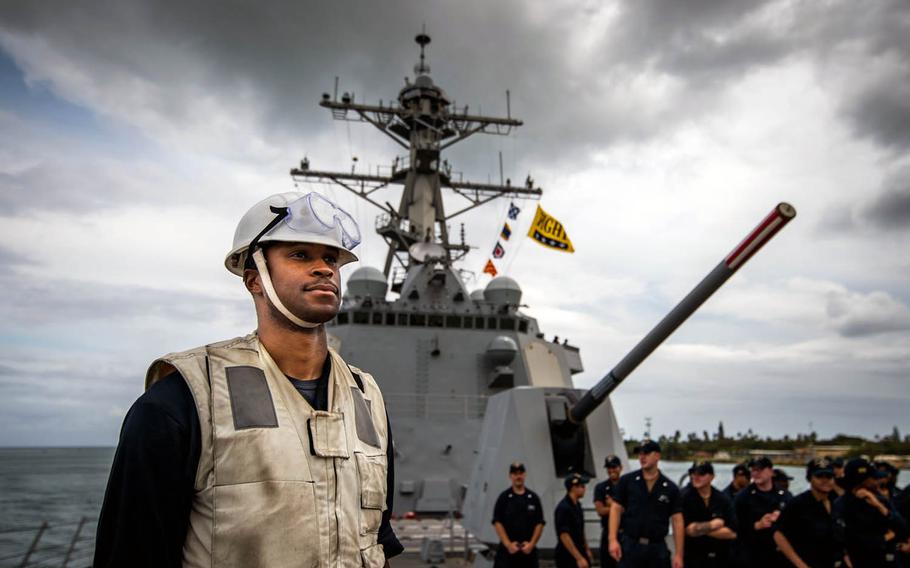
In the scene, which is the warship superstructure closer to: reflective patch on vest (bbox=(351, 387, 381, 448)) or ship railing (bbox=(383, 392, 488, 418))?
ship railing (bbox=(383, 392, 488, 418))

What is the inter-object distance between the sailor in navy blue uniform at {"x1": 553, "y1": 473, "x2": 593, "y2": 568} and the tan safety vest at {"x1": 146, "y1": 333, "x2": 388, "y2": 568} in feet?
11.4

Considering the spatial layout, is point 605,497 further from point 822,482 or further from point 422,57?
point 422,57

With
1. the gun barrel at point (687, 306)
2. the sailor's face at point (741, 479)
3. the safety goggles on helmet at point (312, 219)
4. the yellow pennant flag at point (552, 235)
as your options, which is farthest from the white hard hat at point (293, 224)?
the yellow pennant flag at point (552, 235)

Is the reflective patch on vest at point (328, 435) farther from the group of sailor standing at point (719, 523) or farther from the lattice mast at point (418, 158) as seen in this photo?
the lattice mast at point (418, 158)

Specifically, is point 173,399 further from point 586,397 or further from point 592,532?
point 592,532

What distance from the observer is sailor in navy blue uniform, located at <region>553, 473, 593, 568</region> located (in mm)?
4371

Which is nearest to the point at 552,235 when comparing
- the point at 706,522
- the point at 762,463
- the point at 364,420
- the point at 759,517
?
the point at 762,463

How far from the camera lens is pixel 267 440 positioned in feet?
3.69

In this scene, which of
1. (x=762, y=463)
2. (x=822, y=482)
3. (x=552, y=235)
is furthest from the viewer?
(x=552, y=235)

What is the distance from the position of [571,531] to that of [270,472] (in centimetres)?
378

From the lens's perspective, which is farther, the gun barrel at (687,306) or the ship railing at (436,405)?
the ship railing at (436,405)

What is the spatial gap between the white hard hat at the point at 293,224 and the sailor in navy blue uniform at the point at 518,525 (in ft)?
11.9

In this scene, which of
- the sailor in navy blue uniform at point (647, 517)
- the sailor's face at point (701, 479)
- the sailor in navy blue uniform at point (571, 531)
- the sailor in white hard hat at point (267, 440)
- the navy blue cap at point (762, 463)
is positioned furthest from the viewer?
the navy blue cap at point (762, 463)

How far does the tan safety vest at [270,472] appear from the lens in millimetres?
1075
